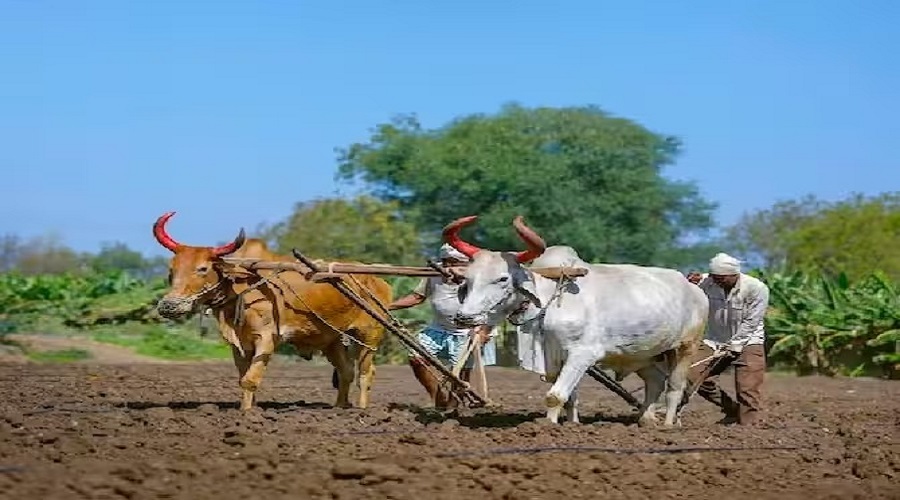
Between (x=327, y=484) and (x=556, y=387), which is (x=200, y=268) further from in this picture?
(x=327, y=484)

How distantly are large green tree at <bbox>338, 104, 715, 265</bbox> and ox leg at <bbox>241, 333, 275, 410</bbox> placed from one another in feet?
78.3

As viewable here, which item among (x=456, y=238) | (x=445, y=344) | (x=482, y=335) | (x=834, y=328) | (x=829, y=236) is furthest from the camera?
(x=829, y=236)

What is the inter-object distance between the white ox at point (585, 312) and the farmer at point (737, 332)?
34cm

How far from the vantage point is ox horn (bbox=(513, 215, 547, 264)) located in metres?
10.3

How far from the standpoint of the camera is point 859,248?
46.9 m

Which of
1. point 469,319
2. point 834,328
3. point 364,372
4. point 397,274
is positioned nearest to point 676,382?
point 469,319

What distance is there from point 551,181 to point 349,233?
18.7 ft

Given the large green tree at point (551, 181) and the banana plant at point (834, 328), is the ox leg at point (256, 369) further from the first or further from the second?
the large green tree at point (551, 181)

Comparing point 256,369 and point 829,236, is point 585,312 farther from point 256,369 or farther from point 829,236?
point 829,236

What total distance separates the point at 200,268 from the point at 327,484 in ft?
14.9

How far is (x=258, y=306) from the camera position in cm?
1206

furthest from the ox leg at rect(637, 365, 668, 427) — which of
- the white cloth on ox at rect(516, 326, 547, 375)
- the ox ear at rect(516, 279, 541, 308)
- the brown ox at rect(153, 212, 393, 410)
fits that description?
the brown ox at rect(153, 212, 393, 410)

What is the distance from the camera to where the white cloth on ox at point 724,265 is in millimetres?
11836

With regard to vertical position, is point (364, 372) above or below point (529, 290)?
below
